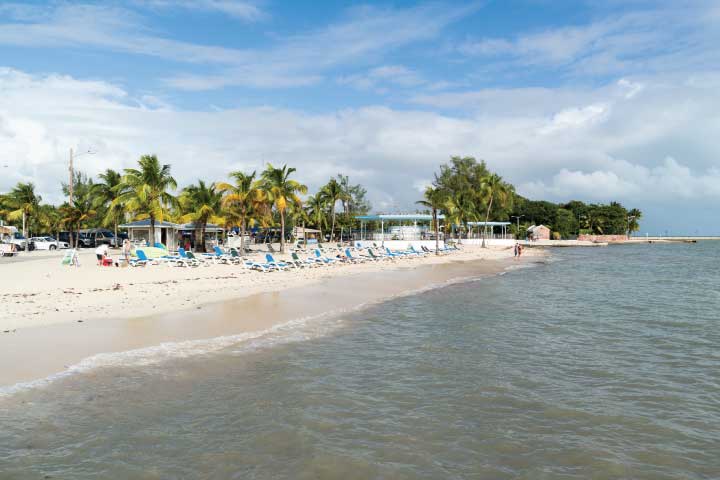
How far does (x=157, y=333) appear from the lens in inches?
411

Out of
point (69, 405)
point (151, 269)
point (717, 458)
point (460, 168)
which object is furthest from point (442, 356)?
point (460, 168)

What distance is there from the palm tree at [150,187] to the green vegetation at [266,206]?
60 millimetres

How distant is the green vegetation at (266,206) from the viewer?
3178 centimetres

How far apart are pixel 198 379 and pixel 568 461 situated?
5488mm

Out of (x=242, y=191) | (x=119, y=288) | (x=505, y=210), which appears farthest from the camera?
(x=505, y=210)

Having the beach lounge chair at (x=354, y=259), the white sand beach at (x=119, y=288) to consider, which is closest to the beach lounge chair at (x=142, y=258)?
the white sand beach at (x=119, y=288)

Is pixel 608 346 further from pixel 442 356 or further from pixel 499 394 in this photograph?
pixel 499 394

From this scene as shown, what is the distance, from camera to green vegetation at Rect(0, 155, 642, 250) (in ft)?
104

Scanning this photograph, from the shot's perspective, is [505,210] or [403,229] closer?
[403,229]

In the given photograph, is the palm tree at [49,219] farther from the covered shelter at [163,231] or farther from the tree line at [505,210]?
the tree line at [505,210]

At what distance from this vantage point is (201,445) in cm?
558

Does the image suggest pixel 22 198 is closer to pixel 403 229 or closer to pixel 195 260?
pixel 195 260

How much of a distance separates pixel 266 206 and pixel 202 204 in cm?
478

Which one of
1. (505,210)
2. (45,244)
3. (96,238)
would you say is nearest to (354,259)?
(45,244)
